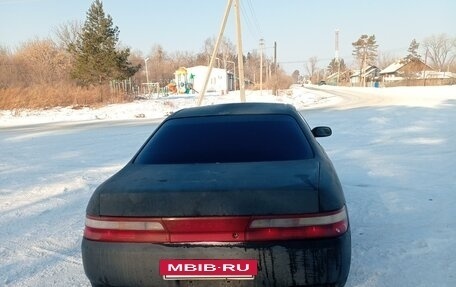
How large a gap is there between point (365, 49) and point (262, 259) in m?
93.1

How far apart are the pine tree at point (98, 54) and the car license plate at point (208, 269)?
31635 mm

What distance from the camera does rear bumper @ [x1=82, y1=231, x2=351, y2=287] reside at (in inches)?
78.7

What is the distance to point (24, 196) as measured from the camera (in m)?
5.57

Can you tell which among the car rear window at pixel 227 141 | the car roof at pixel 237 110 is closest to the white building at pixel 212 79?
the car roof at pixel 237 110

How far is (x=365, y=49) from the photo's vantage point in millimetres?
86625

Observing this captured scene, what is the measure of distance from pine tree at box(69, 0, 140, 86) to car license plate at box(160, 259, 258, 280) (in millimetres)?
31635

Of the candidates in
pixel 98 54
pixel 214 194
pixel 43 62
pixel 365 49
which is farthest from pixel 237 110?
pixel 365 49

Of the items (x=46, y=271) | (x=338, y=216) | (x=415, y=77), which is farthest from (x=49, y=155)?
(x=415, y=77)

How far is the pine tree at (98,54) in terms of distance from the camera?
31391 mm

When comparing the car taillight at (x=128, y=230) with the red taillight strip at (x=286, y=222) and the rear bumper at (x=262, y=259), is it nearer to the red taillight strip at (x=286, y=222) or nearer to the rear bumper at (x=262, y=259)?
the rear bumper at (x=262, y=259)

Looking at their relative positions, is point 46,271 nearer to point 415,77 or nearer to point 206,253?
point 206,253

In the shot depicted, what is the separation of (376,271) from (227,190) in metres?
1.65

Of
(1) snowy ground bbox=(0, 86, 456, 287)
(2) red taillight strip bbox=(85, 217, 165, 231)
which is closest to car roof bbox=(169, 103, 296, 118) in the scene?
(1) snowy ground bbox=(0, 86, 456, 287)

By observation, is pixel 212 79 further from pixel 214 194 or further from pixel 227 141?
pixel 214 194
